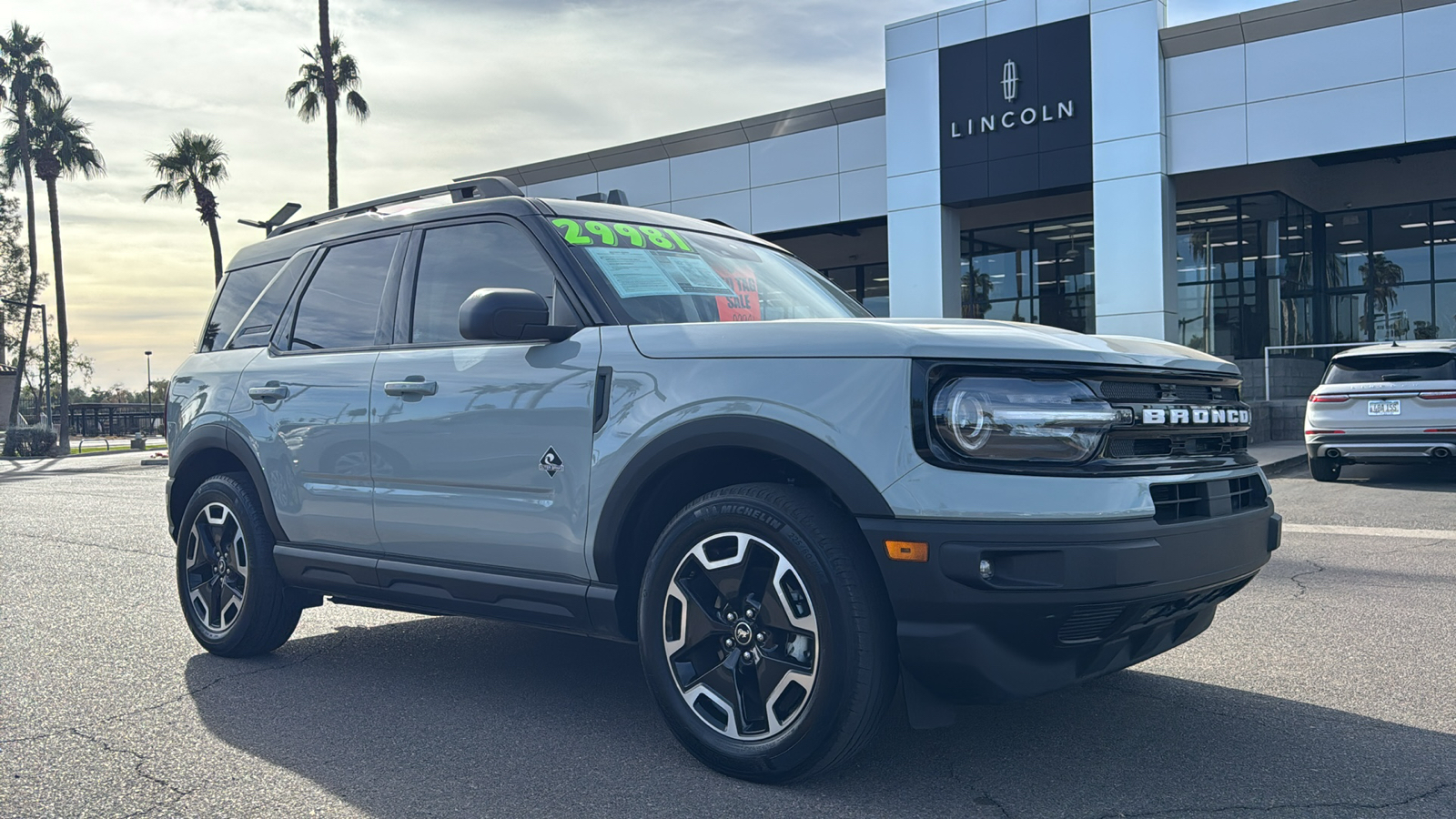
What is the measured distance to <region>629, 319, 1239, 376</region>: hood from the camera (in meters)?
3.15

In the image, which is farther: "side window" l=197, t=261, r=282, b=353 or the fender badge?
"side window" l=197, t=261, r=282, b=353

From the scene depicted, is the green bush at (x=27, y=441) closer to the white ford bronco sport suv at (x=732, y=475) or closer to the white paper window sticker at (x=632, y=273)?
the white ford bronco sport suv at (x=732, y=475)

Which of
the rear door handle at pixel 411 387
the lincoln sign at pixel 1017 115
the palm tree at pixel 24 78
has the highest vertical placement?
the palm tree at pixel 24 78

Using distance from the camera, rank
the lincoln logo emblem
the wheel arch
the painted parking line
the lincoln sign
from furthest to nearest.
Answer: the lincoln logo emblem < the lincoln sign < the painted parking line < the wheel arch

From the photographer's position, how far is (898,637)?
308cm

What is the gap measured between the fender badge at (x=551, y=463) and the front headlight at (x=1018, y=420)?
134cm

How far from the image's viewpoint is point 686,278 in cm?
429

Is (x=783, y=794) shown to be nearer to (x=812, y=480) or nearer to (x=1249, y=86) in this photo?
(x=812, y=480)

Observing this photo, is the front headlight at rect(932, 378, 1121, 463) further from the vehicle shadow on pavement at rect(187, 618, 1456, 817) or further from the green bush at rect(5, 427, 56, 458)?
the green bush at rect(5, 427, 56, 458)

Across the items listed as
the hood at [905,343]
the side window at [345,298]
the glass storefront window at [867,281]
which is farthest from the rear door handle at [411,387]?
the glass storefront window at [867,281]

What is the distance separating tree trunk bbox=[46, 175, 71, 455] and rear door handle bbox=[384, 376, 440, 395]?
130 ft

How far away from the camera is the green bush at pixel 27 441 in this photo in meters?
36.1

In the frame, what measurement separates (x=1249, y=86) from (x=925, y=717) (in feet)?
70.2

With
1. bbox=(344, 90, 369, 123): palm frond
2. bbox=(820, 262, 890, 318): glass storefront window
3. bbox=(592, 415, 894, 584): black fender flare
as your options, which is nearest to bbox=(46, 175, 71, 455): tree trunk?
bbox=(344, 90, 369, 123): palm frond
